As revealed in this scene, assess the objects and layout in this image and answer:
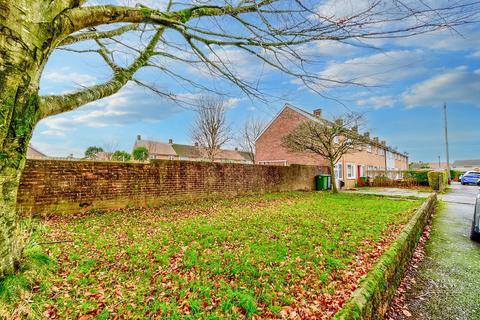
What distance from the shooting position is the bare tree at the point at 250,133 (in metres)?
33.9

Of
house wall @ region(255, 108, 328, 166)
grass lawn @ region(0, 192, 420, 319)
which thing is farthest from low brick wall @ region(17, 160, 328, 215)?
house wall @ region(255, 108, 328, 166)

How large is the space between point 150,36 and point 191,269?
4.70m

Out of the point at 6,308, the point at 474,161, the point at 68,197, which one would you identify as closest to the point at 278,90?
the point at 6,308

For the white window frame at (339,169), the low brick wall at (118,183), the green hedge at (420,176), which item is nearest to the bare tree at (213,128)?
the white window frame at (339,169)

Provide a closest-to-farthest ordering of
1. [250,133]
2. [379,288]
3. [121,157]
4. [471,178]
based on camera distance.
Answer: [379,288] → [121,157] → [471,178] → [250,133]

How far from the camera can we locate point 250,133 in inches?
1373

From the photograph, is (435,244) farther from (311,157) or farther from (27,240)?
(311,157)

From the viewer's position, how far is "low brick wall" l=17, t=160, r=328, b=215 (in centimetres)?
682

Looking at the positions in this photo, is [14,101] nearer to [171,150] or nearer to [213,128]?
[213,128]

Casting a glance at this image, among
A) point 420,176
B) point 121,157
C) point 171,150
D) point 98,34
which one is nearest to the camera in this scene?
point 98,34

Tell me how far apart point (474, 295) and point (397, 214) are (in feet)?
18.0

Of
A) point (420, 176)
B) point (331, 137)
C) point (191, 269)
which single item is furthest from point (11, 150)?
point (420, 176)

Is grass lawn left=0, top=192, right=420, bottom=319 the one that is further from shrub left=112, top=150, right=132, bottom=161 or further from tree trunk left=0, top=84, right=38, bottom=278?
shrub left=112, top=150, right=132, bottom=161

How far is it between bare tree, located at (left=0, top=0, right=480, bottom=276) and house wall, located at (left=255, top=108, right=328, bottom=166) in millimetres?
20390
